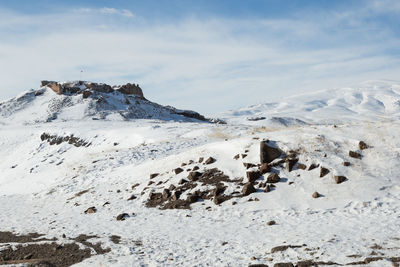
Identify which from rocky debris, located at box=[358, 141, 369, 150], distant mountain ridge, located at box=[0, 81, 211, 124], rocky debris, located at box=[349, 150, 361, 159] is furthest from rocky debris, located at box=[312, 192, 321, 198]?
distant mountain ridge, located at box=[0, 81, 211, 124]

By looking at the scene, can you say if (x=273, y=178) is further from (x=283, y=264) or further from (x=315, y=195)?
(x=283, y=264)

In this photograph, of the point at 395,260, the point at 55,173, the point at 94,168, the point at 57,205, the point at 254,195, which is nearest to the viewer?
the point at 395,260

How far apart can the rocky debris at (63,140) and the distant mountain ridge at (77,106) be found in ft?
71.7

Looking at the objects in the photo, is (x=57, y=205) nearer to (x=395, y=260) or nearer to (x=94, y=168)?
(x=94, y=168)

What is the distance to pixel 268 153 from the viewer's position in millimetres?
13320

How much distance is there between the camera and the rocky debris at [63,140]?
3075 cm

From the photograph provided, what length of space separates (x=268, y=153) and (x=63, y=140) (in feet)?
84.0

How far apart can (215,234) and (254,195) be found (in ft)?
9.93

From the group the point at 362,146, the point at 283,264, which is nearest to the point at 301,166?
the point at 362,146

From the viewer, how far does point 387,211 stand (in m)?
9.45

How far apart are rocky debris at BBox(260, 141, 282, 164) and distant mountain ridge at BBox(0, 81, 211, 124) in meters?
47.0

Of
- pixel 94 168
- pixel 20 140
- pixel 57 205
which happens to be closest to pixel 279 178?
pixel 57 205

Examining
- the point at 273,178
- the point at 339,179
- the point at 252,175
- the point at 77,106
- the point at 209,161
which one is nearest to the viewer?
the point at 339,179

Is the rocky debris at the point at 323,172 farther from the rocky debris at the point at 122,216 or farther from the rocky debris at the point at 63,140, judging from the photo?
the rocky debris at the point at 63,140
